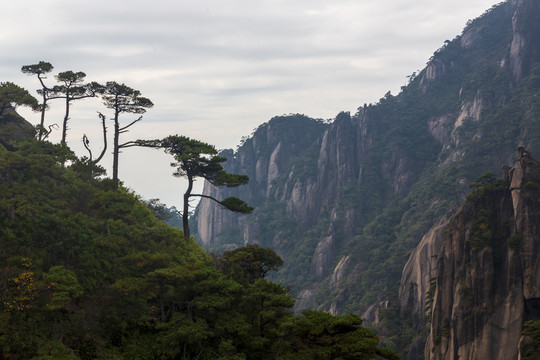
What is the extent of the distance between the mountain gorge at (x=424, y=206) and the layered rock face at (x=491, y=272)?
154 mm

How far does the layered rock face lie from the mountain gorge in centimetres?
15

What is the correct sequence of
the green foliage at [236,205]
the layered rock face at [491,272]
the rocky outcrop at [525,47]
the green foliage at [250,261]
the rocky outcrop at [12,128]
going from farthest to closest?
the rocky outcrop at [525,47] → the layered rock face at [491,272] → the rocky outcrop at [12,128] → the green foliage at [236,205] → the green foliage at [250,261]

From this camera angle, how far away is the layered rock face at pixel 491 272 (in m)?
53.2

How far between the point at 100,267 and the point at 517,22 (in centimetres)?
16172

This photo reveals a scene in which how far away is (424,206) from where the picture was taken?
429ft

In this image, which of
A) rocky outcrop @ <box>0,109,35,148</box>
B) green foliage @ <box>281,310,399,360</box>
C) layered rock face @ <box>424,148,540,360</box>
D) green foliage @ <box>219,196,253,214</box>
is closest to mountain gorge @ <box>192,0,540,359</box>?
layered rock face @ <box>424,148,540,360</box>

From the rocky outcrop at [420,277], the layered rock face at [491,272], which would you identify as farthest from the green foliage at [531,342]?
the rocky outcrop at [420,277]

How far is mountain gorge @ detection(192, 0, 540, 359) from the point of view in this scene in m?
58.2

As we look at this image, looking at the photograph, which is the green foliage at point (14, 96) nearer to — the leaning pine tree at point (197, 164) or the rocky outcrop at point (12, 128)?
the rocky outcrop at point (12, 128)

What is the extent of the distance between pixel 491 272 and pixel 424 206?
75719 millimetres

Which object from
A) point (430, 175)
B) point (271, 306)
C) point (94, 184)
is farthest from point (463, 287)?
point (430, 175)

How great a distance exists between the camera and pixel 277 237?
183 meters

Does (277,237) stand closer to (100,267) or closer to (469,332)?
(469,332)

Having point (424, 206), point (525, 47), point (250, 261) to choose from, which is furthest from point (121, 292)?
point (525, 47)
